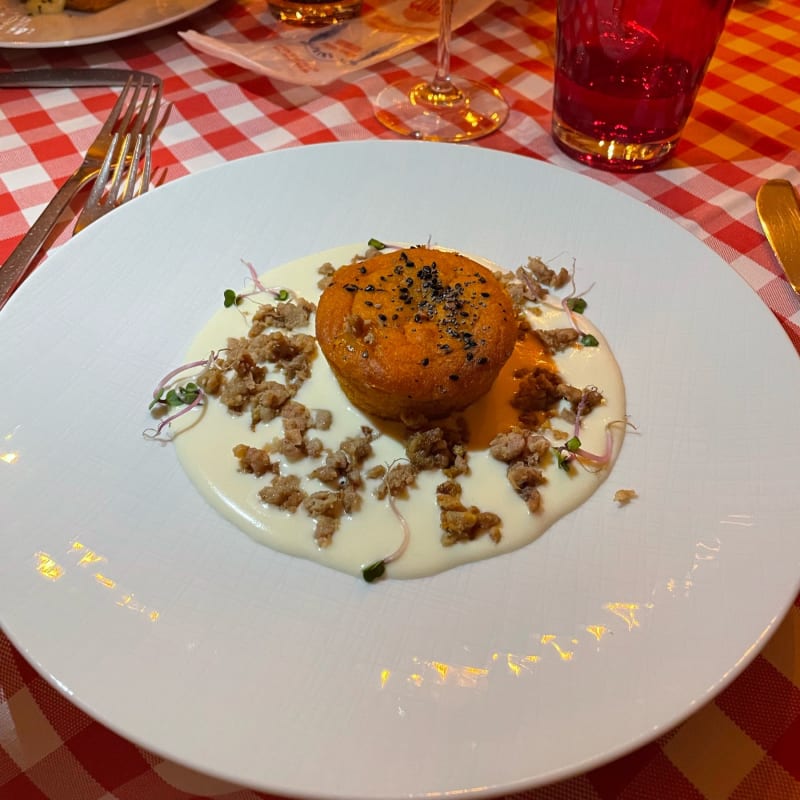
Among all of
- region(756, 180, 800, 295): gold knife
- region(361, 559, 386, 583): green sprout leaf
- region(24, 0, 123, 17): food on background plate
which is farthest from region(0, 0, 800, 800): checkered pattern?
region(361, 559, 386, 583): green sprout leaf

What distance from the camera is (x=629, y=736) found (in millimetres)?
907

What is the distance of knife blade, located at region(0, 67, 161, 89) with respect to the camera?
241 cm

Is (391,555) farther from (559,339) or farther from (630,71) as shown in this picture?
(630,71)

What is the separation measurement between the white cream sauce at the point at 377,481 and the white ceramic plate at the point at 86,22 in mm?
1582

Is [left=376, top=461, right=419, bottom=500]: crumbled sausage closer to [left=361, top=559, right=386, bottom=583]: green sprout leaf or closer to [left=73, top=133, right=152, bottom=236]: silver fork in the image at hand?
[left=361, top=559, right=386, bottom=583]: green sprout leaf

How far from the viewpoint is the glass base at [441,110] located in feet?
7.63

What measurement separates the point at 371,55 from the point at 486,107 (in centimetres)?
54

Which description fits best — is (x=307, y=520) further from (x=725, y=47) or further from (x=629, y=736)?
(x=725, y=47)

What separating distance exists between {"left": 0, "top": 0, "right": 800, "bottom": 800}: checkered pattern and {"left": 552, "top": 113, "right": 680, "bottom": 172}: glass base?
40mm

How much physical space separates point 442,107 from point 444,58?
0.15 meters

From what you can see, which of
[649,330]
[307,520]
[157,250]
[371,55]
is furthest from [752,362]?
[371,55]

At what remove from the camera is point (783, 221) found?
77.0 inches

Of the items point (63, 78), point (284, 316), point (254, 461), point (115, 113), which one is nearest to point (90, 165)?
point (115, 113)

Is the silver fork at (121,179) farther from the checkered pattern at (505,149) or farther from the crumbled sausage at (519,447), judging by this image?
the crumbled sausage at (519,447)
